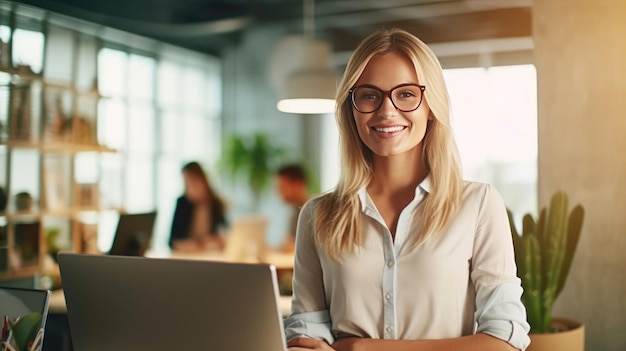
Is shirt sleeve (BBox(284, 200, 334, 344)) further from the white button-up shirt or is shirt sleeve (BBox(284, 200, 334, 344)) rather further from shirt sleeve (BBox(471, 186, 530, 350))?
shirt sleeve (BBox(471, 186, 530, 350))

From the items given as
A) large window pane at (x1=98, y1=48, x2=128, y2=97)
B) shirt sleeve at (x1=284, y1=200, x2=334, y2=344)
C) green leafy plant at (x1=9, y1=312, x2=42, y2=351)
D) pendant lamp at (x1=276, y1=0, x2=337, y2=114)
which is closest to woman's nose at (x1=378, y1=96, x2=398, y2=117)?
shirt sleeve at (x1=284, y1=200, x2=334, y2=344)

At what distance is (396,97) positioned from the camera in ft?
4.68

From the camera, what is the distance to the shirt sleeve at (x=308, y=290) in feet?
4.76

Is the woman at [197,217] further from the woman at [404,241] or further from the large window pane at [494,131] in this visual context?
the woman at [404,241]

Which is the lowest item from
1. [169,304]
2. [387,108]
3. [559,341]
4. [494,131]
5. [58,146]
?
[559,341]

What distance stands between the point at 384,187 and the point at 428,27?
5.03 meters

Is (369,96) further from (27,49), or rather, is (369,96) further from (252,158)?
(252,158)

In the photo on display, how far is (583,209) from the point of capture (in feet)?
8.54

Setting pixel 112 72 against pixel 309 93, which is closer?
pixel 309 93

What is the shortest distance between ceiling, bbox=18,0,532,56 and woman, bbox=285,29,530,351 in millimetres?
3181

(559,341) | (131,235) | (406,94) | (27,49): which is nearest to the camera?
(406,94)

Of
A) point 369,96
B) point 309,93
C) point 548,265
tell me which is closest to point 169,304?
point 369,96

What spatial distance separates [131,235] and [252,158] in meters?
5.48

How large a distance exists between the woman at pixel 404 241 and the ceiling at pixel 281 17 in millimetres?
3181
